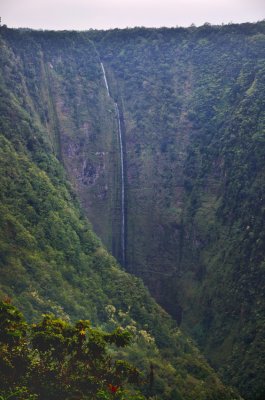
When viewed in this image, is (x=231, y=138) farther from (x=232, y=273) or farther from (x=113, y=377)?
(x=113, y=377)

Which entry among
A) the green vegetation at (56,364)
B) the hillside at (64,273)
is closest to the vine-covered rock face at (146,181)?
the hillside at (64,273)

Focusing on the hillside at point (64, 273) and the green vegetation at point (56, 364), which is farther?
the hillside at point (64, 273)

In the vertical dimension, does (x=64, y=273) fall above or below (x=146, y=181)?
below

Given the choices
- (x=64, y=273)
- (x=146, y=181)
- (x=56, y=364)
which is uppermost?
(x=56, y=364)

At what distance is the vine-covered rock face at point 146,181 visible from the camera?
35250 mm

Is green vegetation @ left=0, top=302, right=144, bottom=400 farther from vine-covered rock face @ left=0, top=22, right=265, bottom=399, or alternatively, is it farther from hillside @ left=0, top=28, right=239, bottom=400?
vine-covered rock face @ left=0, top=22, right=265, bottom=399

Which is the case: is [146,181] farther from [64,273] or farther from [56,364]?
[56,364]

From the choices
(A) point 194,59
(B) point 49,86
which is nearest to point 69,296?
(B) point 49,86

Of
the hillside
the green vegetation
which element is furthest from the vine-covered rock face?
the green vegetation

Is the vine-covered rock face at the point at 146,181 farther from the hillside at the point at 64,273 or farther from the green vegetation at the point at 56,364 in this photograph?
the green vegetation at the point at 56,364

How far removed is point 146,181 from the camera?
57.9m

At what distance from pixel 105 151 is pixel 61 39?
16.5 m

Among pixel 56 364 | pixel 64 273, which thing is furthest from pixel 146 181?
pixel 56 364

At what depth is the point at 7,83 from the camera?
52.4m
